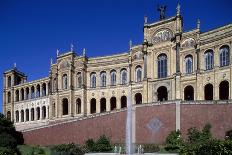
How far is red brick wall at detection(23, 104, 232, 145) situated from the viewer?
119ft

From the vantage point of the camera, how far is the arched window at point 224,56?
4478 cm

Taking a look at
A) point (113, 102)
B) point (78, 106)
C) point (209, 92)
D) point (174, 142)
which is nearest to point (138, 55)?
point (113, 102)

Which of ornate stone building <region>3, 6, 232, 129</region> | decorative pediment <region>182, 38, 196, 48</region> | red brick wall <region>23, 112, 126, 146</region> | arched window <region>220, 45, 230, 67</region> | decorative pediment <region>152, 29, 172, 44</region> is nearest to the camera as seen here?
red brick wall <region>23, 112, 126, 146</region>

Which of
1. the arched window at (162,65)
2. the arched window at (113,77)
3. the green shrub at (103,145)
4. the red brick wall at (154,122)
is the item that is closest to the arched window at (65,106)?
the arched window at (113,77)

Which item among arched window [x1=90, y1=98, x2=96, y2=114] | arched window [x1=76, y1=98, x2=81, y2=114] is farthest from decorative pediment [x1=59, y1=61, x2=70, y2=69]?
arched window [x1=90, y1=98, x2=96, y2=114]

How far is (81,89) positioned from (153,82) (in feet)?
42.4

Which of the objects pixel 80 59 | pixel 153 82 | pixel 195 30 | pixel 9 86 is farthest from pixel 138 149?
pixel 9 86

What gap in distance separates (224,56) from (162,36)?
399 inches

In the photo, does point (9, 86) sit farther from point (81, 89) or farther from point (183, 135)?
point (183, 135)

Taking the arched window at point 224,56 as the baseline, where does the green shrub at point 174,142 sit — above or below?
below

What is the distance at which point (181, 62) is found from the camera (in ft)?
162

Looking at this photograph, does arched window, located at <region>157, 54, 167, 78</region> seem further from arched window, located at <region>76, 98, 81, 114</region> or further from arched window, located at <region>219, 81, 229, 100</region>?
arched window, located at <region>76, 98, 81, 114</region>

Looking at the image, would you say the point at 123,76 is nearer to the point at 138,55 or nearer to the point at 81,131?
the point at 138,55

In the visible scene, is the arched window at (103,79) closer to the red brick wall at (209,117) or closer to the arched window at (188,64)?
the arched window at (188,64)
